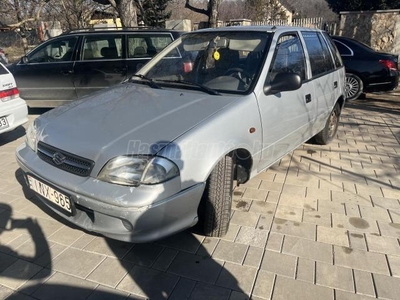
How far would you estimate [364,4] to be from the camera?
17.5 m

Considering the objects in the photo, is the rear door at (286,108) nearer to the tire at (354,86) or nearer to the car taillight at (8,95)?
the car taillight at (8,95)

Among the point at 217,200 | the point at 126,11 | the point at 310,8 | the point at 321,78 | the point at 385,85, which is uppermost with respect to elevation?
the point at 310,8

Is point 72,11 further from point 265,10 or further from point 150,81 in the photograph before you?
point 150,81

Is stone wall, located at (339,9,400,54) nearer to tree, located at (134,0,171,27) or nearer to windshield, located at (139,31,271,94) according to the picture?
windshield, located at (139,31,271,94)

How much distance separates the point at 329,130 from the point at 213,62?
2493mm

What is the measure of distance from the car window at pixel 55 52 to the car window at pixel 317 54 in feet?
15.3

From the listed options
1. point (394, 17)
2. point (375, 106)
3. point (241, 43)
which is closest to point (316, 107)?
point (241, 43)

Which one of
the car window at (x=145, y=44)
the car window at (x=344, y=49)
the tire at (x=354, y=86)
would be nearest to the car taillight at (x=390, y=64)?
the tire at (x=354, y=86)

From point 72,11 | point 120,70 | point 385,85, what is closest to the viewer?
point 120,70

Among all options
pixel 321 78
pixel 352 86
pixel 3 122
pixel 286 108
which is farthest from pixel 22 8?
pixel 286 108

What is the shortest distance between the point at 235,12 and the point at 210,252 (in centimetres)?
2939

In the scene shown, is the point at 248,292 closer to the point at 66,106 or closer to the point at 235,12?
the point at 66,106

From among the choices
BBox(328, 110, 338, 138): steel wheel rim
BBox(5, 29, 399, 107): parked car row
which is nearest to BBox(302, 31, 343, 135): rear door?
BBox(328, 110, 338, 138): steel wheel rim

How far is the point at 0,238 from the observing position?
2.80m
